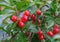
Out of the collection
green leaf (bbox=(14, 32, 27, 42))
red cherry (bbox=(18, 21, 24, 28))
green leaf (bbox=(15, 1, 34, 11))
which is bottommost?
green leaf (bbox=(14, 32, 27, 42))

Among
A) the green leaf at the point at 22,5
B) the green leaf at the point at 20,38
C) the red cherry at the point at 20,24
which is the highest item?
the green leaf at the point at 22,5

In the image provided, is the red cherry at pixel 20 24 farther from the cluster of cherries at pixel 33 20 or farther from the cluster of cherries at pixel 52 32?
the cluster of cherries at pixel 52 32

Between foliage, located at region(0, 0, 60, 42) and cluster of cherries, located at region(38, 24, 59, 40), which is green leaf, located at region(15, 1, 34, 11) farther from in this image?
cluster of cherries, located at region(38, 24, 59, 40)

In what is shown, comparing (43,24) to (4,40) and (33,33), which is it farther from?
(4,40)

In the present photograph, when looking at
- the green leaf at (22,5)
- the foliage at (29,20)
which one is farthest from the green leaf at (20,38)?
the green leaf at (22,5)

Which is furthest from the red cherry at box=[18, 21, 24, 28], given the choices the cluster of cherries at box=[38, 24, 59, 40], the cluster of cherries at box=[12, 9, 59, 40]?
the cluster of cherries at box=[38, 24, 59, 40]

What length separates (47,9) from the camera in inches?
39.8

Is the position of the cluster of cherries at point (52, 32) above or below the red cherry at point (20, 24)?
below

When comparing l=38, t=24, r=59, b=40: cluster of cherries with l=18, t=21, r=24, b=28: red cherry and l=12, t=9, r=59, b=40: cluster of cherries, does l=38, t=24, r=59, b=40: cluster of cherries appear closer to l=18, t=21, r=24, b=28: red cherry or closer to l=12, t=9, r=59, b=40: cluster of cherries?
l=12, t=9, r=59, b=40: cluster of cherries

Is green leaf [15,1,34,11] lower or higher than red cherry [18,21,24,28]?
higher

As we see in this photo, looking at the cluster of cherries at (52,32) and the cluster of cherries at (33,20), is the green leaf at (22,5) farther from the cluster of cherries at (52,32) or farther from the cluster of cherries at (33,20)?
the cluster of cherries at (52,32)

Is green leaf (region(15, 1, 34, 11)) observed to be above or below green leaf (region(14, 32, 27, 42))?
above

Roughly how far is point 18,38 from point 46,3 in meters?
0.24

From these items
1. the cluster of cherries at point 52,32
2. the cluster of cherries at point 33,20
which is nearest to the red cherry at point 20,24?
the cluster of cherries at point 33,20
